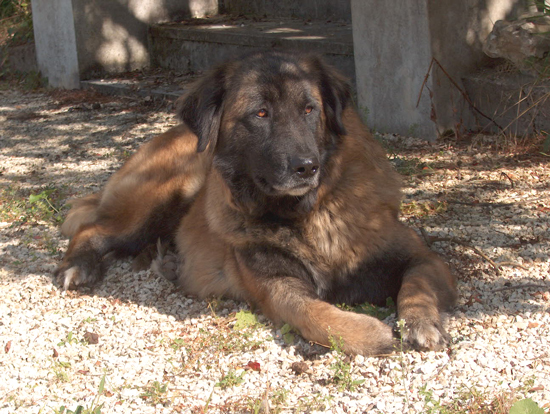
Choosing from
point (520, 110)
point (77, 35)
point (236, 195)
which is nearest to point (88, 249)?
point (236, 195)

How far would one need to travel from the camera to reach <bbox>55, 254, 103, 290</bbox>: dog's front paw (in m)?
4.47

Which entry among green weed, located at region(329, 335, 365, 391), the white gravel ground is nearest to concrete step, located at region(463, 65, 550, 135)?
the white gravel ground

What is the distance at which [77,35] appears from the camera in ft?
32.7

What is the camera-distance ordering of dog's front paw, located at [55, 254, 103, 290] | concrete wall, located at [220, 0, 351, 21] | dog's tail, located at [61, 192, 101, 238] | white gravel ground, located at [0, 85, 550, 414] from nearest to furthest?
white gravel ground, located at [0, 85, 550, 414] < dog's front paw, located at [55, 254, 103, 290] < dog's tail, located at [61, 192, 101, 238] < concrete wall, located at [220, 0, 351, 21]

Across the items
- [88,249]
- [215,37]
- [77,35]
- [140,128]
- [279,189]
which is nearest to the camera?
[279,189]

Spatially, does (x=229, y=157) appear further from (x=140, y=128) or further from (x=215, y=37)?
(x=215, y=37)

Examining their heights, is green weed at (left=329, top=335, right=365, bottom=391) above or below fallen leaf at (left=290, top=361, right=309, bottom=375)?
above

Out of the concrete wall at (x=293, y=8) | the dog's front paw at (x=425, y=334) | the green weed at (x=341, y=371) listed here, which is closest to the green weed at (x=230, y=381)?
the green weed at (x=341, y=371)

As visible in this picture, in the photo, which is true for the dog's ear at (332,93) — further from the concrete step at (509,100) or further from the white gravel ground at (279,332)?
the concrete step at (509,100)

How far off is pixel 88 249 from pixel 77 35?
6.12 meters

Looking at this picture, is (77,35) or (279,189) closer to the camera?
(279,189)

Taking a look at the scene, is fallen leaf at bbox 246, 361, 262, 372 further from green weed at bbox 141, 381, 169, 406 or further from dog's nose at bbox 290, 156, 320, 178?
dog's nose at bbox 290, 156, 320, 178

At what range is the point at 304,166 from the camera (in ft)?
11.3

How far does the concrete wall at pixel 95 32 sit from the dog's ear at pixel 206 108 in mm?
6785
